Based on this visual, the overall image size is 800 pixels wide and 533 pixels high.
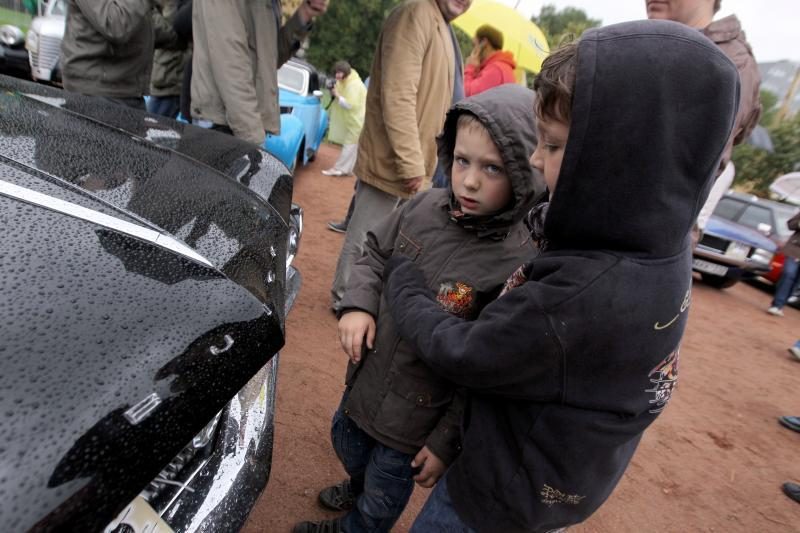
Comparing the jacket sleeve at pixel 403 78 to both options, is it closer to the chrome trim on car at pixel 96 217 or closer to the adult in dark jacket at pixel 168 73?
the chrome trim on car at pixel 96 217

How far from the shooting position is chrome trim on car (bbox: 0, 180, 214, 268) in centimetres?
87

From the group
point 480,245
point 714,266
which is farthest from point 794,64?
point 480,245

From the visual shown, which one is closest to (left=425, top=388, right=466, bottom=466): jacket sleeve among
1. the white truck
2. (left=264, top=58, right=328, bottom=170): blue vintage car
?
(left=264, top=58, right=328, bottom=170): blue vintage car

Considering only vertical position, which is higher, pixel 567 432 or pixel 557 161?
pixel 557 161

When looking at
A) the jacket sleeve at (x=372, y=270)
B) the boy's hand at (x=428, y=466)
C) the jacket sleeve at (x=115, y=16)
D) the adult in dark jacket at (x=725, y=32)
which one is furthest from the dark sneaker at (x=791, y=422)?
the jacket sleeve at (x=115, y=16)

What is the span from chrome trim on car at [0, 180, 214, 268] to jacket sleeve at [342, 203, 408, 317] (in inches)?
18.4

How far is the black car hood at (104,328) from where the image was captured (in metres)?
0.60

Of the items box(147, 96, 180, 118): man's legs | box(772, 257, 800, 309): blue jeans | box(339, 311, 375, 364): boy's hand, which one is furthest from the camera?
box(772, 257, 800, 309): blue jeans

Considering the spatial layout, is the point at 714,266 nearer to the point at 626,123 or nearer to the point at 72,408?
the point at 626,123

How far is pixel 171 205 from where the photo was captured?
123 centimetres

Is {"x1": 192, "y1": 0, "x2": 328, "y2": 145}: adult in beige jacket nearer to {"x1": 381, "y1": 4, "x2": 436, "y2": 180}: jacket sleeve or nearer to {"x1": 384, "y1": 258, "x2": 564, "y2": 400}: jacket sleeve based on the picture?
{"x1": 381, "y1": 4, "x2": 436, "y2": 180}: jacket sleeve

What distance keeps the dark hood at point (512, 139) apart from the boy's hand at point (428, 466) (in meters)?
0.58

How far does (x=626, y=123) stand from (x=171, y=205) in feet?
3.43

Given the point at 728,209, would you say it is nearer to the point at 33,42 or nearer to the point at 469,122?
the point at 469,122
